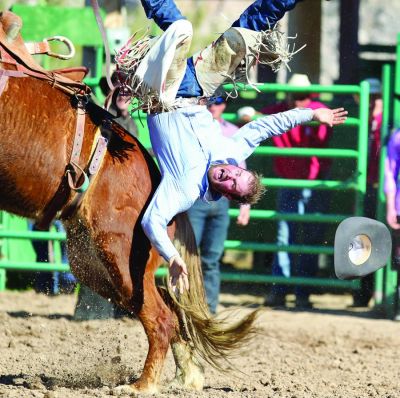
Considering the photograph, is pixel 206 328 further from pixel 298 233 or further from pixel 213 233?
pixel 298 233

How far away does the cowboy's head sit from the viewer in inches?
174

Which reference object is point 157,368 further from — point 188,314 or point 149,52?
point 149,52

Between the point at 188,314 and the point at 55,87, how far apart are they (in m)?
1.28

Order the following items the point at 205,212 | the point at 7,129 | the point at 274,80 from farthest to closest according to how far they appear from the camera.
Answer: the point at 274,80 < the point at 205,212 < the point at 7,129

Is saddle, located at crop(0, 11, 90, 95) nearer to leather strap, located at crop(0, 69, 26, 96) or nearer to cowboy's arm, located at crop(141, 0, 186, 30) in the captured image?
leather strap, located at crop(0, 69, 26, 96)

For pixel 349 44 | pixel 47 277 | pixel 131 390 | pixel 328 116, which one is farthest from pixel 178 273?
pixel 349 44

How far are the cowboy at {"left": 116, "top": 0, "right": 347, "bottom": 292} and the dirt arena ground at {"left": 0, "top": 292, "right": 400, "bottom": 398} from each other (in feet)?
2.47

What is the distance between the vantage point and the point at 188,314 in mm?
4672

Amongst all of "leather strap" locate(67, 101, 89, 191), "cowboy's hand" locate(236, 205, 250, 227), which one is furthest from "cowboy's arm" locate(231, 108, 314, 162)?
"cowboy's hand" locate(236, 205, 250, 227)

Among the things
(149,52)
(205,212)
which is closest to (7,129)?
(149,52)

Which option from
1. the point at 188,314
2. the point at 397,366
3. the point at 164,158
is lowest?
the point at 397,366

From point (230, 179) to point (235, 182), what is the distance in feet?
0.09

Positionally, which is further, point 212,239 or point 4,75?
point 212,239

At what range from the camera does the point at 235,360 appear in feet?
17.8
